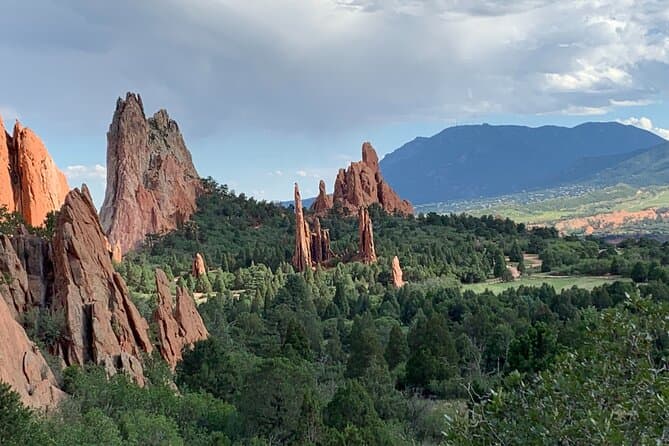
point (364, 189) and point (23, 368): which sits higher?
point (364, 189)

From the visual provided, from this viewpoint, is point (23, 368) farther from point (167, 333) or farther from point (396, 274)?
point (396, 274)

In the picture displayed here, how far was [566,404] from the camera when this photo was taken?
11266 mm

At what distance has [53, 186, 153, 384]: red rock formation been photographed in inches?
1247

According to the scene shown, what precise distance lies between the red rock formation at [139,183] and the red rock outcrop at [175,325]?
64.0 m

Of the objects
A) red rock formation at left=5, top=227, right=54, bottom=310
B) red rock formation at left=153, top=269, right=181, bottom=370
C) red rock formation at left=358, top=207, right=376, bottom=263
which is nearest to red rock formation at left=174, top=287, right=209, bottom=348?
red rock formation at left=153, top=269, right=181, bottom=370

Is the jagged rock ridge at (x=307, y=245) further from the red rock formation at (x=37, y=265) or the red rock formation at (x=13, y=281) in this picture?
the red rock formation at (x=13, y=281)

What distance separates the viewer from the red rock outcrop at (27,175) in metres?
61.7

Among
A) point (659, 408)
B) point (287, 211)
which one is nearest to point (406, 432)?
point (659, 408)

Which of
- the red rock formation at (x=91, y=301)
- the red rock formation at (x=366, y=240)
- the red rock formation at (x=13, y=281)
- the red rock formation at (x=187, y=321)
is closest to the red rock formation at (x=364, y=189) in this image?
the red rock formation at (x=366, y=240)

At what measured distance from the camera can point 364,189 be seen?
136m

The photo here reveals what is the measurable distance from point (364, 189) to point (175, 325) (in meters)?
97.4

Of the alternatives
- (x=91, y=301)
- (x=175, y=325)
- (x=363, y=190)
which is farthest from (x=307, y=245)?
(x=91, y=301)

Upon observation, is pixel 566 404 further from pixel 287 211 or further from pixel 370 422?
pixel 287 211

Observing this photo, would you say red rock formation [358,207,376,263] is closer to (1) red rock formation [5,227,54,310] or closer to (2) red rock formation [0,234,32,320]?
(1) red rock formation [5,227,54,310]
